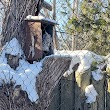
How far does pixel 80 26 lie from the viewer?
2.71m

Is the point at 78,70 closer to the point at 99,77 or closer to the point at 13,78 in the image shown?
the point at 99,77

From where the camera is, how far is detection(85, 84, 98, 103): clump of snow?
10.0 ft

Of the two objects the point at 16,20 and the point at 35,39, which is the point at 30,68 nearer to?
the point at 35,39

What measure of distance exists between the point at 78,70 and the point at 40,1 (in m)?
0.86

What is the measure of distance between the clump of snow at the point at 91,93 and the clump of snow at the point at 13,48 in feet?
2.29

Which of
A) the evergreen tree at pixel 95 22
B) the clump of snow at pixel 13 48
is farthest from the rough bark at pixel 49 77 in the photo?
the evergreen tree at pixel 95 22

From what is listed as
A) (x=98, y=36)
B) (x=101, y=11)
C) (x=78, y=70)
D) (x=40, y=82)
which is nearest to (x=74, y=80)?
(x=78, y=70)

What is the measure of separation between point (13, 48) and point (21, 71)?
25 centimetres

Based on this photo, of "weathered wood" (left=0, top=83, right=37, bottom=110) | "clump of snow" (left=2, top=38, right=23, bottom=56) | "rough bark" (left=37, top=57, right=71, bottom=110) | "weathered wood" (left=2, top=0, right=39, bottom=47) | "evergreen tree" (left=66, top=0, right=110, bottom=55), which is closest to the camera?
"evergreen tree" (left=66, top=0, right=110, bottom=55)

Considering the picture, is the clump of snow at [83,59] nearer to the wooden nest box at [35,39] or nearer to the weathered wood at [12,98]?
the wooden nest box at [35,39]

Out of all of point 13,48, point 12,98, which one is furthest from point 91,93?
point 13,48

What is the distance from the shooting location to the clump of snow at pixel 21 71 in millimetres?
2914

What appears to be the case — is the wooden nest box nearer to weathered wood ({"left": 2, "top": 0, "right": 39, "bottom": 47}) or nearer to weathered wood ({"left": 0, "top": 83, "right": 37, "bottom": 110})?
weathered wood ({"left": 2, "top": 0, "right": 39, "bottom": 47})

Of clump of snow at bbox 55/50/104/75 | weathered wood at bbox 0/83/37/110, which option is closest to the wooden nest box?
clump of snow at bbox 55/50/104/75
